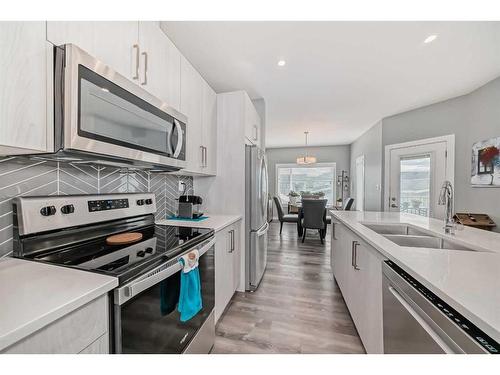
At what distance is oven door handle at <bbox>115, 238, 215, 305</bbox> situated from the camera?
71cm

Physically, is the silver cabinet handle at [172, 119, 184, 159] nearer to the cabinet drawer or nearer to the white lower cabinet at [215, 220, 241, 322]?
the white lower cabinet at [215, 220, 241, 322]

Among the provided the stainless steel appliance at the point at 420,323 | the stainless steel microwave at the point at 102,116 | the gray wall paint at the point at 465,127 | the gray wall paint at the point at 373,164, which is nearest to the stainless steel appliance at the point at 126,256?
the stainless steel microwave at the point at 102,116

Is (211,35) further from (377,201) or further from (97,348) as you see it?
(377,201)

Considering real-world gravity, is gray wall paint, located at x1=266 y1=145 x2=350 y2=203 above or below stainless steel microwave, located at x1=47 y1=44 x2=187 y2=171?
above

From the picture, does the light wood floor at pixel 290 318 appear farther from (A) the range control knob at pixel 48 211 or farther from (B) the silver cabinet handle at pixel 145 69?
(B) the silver cabinet handle at pixel 145 69

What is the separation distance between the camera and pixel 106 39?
1020 millimetres

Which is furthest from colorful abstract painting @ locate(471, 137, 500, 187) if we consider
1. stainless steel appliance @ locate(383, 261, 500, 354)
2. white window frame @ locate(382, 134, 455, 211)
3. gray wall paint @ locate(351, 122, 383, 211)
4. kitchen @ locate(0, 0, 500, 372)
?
stainless steel appliance @ locate(383, 261, 500, 354)

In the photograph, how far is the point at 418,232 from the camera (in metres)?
1.76

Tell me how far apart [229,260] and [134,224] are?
0.84 meters

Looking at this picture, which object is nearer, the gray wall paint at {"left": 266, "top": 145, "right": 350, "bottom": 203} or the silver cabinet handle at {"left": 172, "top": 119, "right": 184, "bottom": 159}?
the silver cabinet handle at {"left": 172, "top": 119, "right": 184, "bottom": 159}

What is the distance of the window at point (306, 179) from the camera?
727 cm

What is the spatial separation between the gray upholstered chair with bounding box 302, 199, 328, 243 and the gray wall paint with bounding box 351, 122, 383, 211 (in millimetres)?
1259
